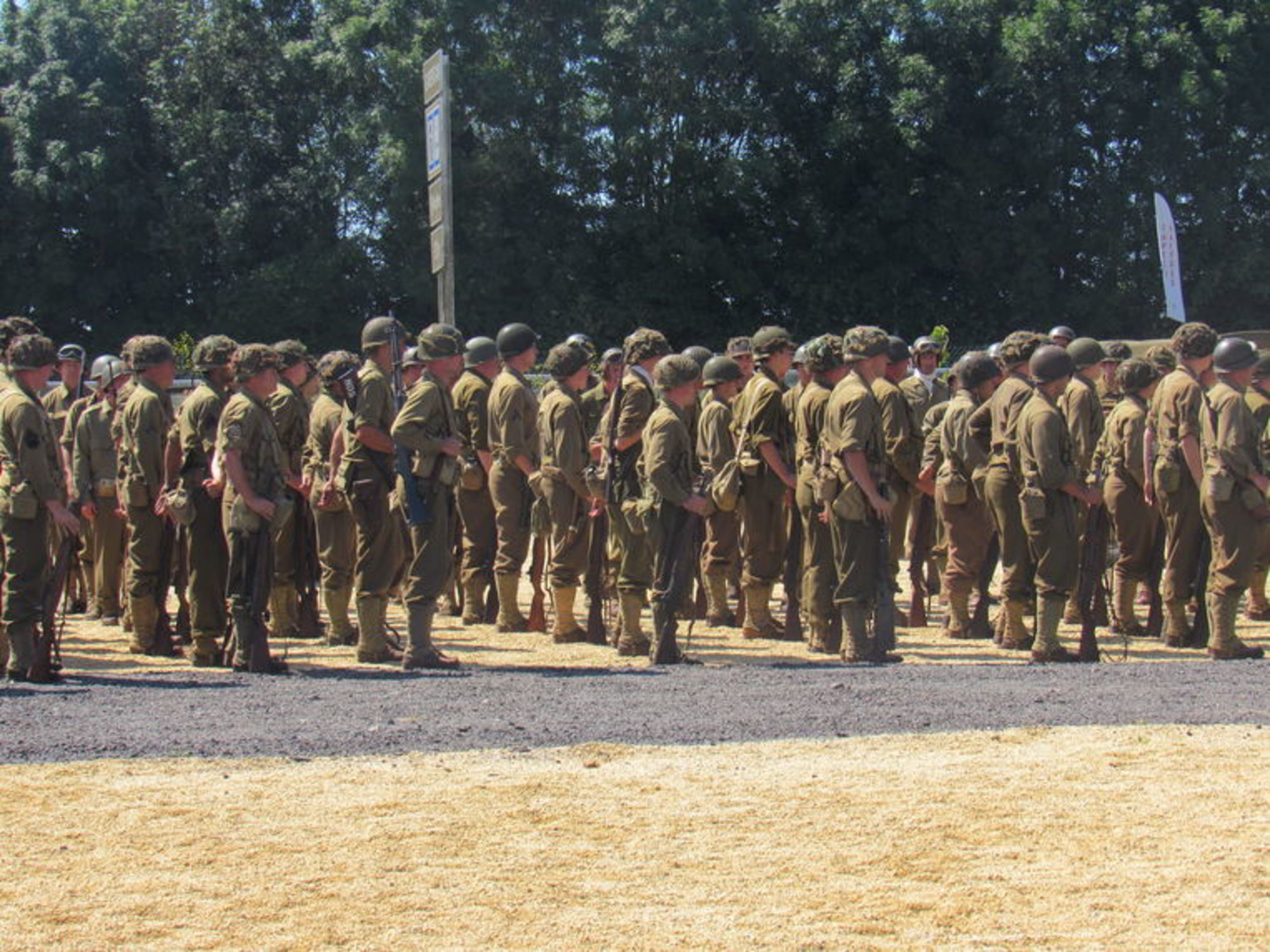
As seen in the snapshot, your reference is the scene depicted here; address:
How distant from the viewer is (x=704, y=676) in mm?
9961

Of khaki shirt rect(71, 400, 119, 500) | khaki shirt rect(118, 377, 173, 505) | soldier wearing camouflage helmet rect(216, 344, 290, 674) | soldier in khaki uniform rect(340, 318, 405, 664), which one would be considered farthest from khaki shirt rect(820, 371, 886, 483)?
khaki shirt rect(71, 400, 119, 500)

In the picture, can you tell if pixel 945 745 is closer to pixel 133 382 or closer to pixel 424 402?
pixel 424 402

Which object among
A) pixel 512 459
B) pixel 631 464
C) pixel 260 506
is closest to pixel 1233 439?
pixel 631 464

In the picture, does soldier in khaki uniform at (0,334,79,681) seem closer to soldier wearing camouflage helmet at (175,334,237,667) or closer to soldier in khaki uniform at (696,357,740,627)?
soldier wearing camouflage helmet at (175,334,237,667)

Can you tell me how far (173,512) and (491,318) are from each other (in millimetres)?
26355

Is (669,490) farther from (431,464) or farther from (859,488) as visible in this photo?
(431,464)

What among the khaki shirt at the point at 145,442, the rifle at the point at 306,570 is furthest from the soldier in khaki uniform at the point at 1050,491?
the khaki shirt at the point at 145,442

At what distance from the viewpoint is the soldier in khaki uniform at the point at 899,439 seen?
451 inches

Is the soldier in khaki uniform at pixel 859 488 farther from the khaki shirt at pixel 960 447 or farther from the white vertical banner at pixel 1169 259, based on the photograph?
the white vertical banner at pixel 1169 259

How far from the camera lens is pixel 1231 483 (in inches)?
406

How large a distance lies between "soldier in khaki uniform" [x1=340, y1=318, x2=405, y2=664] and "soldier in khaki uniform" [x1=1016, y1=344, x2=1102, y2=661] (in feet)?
13.4

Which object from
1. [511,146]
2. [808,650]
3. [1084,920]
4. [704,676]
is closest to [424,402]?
[704,676]

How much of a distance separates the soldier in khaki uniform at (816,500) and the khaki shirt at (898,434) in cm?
35

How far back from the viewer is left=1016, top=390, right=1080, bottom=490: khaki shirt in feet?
33.4
